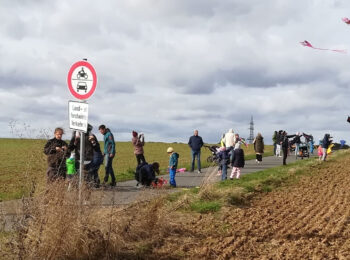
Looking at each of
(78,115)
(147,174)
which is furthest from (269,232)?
(147,174)

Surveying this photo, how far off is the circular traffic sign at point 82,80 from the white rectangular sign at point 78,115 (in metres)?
0.20

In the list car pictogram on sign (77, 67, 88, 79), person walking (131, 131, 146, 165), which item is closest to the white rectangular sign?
car pictogram on sign (77, 67, 88, 79)

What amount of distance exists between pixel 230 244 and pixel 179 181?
29.8 ft

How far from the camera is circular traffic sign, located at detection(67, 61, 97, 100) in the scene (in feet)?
25.5

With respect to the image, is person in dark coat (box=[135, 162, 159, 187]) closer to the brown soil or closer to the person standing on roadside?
the person standing on roadside

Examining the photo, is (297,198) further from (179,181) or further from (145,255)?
(145,255)

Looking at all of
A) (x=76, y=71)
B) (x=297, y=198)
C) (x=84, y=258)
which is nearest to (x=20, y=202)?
(x=84, y=258)

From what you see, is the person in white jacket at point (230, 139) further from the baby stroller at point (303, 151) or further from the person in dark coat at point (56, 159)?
the baby stroller at point (303, 151)

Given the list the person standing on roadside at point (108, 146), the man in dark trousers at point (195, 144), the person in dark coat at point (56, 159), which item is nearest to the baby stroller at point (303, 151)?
the man in dark trousers at point (195, 144)

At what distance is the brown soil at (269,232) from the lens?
7.05m

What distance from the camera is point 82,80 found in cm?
779

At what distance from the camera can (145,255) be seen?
22.3 ft

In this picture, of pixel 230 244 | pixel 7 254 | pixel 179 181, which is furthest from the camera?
pixel 179 181

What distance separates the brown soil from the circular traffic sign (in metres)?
2.42
